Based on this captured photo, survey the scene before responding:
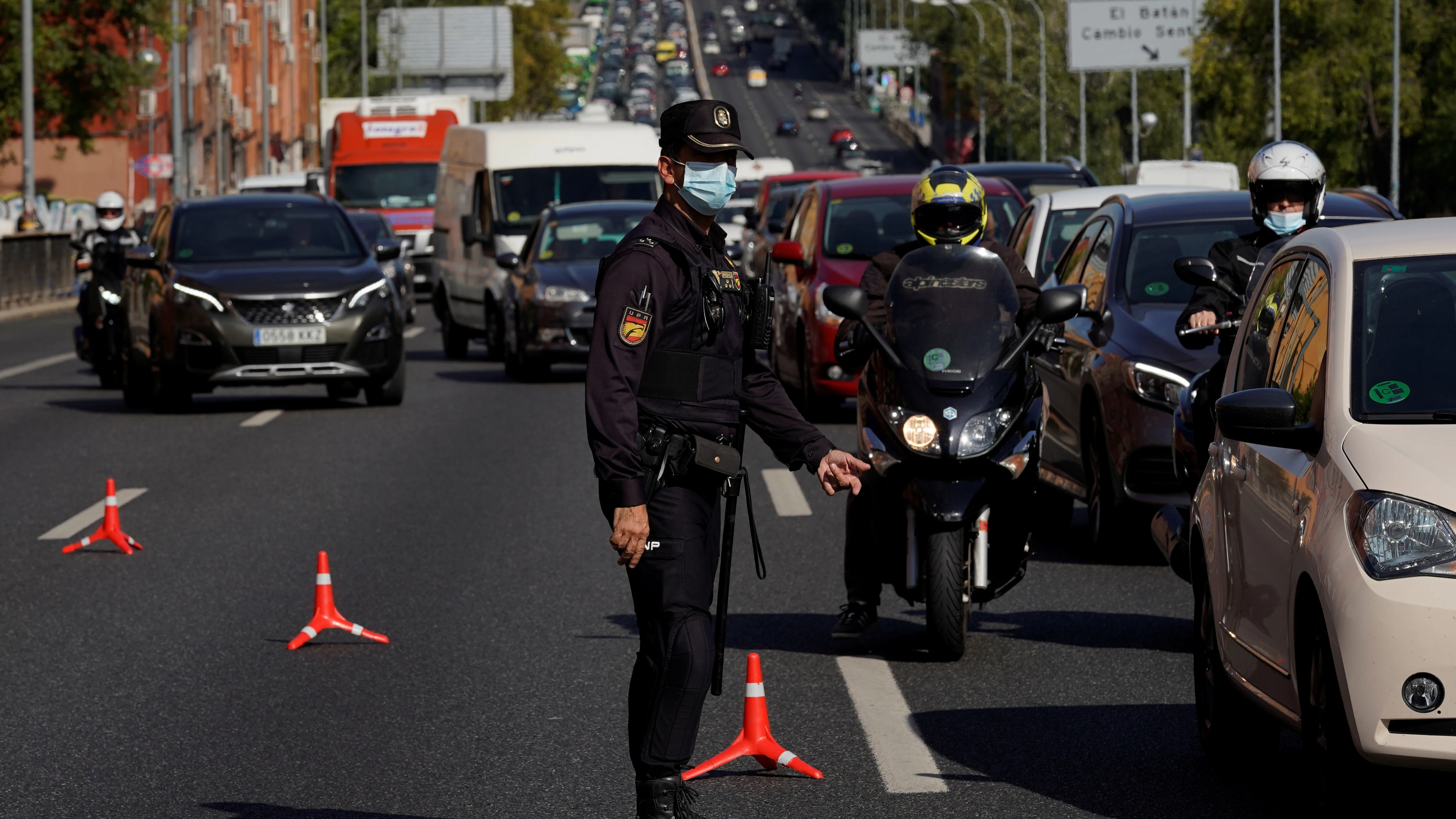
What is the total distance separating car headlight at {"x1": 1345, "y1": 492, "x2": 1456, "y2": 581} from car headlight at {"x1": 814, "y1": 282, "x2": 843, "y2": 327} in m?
11.7

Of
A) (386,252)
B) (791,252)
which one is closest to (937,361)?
(791,252)

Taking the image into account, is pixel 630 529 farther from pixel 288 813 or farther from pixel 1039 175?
pixel 1039 175

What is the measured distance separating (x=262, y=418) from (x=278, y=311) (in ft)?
2.90

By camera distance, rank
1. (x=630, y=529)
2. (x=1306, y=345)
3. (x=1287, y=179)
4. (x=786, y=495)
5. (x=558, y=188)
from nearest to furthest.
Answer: (x=630, y=529)
(x=1306, y=345)
(x=1287, y=179)
(x=786, y=495)
(x=558, y=188)

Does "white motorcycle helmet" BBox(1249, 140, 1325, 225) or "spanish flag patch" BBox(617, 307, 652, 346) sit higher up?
"white motorcycle helmet" BBox(1249, 140, 1325, 225)

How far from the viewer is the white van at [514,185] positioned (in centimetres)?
2561

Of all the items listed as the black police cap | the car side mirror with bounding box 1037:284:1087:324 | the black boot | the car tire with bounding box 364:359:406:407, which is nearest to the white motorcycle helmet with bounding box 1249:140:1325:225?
the car side mirror with bounding box 1037:284:1087:324

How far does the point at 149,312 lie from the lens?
19.1 m

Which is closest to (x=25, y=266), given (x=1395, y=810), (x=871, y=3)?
(x=1395, y=810)

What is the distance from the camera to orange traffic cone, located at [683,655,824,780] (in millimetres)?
6535

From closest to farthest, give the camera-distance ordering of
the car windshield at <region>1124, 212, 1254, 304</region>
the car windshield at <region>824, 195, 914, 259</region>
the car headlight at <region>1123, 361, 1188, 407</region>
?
the car headlight at <region>1123, 361, 1188, 407</region>
the car windshield at <region>1124, 212, 1254, 304</region>
the car windshield at <region>824, 195, 914, 259</region>

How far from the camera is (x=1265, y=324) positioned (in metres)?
6.80

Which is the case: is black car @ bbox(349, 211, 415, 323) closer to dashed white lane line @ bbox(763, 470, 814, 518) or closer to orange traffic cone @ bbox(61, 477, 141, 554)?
dashed white lane line @ bbox(763, 470, 814, 518)

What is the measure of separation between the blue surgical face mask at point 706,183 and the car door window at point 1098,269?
600cm
